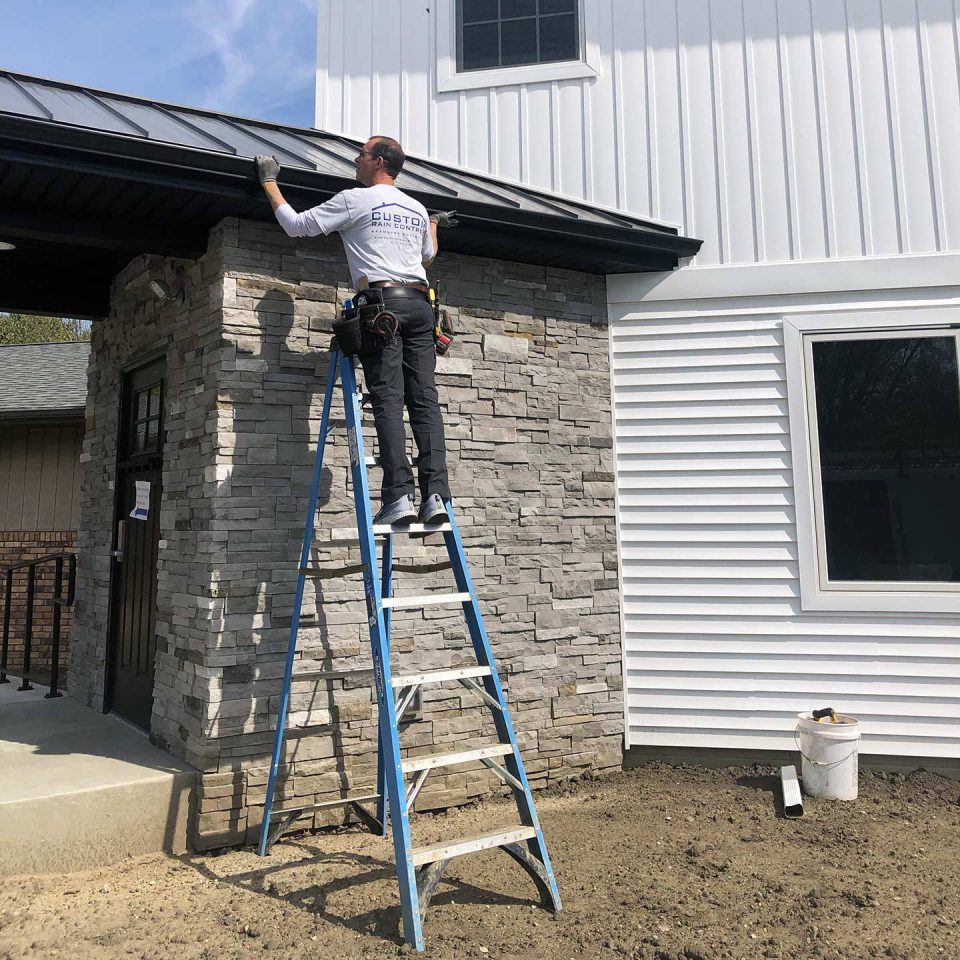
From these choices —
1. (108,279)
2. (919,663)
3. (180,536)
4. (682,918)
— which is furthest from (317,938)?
(108,279)

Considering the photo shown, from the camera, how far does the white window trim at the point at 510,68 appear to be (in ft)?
18.7

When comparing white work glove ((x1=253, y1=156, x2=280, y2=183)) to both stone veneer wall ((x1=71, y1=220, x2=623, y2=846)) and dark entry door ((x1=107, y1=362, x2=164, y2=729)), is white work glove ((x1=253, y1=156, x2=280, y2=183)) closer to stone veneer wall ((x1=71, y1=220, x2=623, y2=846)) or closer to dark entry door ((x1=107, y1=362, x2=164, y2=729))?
stone veneer wall ((x1=71, y1=220, x2=623, y2=846))

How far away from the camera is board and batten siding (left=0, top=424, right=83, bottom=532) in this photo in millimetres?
8375

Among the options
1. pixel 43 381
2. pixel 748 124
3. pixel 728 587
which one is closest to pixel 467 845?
pixel 728 587

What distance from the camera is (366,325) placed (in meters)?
3.45

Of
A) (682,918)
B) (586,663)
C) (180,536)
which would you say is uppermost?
(180,536)

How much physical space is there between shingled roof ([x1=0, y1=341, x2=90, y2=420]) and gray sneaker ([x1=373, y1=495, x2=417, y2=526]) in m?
5.76

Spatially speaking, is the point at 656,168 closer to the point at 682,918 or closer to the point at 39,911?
the point at 682,918

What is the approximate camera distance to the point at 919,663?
15.6 feet

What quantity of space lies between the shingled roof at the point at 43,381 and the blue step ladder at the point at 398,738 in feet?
17.7

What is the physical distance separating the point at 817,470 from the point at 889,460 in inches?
17.2

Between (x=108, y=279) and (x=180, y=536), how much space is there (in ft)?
8.11

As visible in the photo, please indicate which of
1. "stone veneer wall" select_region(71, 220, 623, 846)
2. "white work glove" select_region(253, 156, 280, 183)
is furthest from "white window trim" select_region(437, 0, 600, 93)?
"white work glove" select_region(253, 156, 280, 183)

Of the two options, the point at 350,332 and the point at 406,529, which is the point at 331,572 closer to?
the point at 406,529
